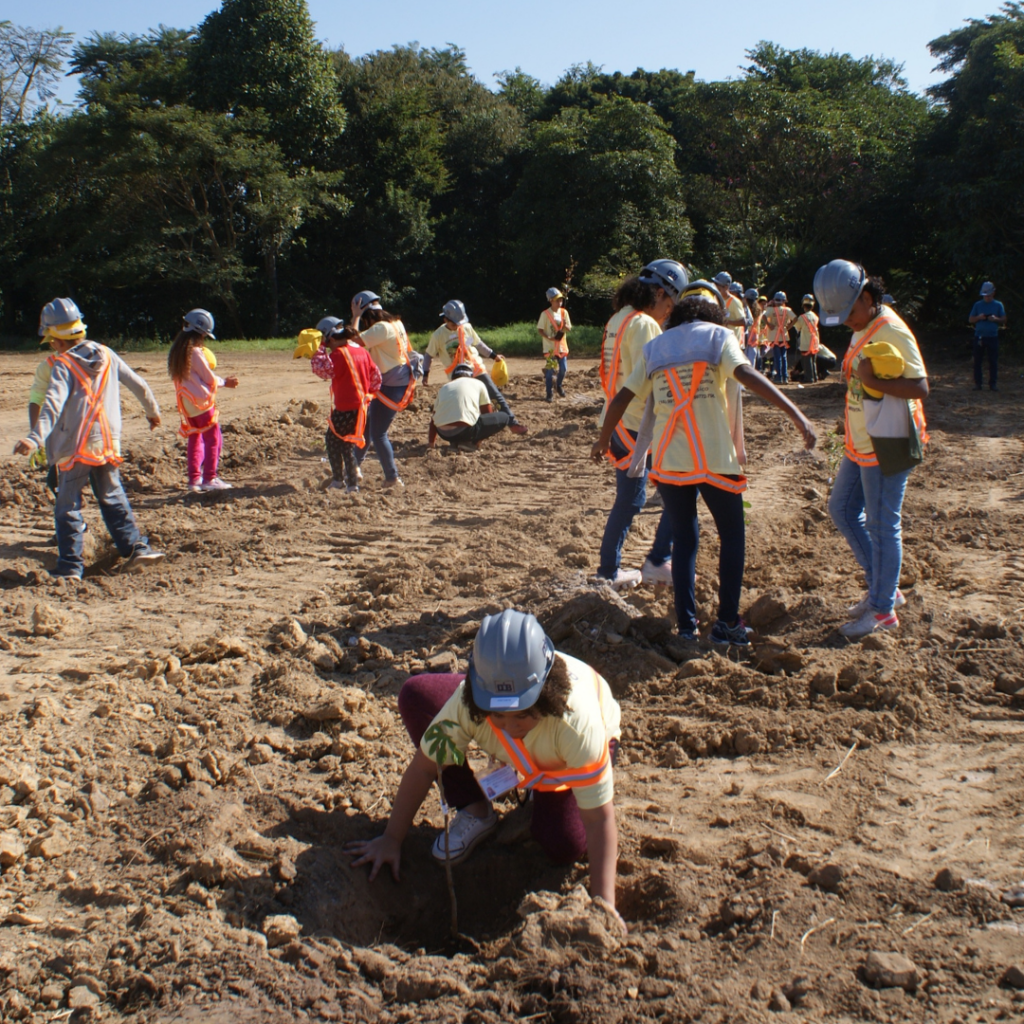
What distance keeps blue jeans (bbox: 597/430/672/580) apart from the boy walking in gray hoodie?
3.29m

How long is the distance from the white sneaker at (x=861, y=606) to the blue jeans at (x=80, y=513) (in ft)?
15.2

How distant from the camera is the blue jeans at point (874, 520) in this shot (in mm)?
4414

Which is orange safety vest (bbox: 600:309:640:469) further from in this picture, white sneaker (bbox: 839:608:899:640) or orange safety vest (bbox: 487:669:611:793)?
orange safety vest (bbox: 487:669:611:793)

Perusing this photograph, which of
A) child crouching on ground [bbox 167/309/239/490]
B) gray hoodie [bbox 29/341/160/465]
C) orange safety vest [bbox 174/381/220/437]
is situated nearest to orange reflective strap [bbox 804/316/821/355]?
child crouching on ground [bbox 167/309/239/490]

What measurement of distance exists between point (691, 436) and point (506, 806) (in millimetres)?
1871

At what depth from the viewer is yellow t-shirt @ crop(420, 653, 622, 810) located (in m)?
2.70

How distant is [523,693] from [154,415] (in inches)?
198

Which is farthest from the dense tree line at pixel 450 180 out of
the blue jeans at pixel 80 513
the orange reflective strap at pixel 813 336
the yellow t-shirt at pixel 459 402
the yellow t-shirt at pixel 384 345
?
the blue jeans at pixel 80 513

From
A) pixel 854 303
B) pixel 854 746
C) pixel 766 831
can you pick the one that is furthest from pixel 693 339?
pixel 766 831

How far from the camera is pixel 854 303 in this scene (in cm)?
431

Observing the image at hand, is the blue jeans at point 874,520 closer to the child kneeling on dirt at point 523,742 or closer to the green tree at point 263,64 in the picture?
the child kneeling on dirt at point 523,742

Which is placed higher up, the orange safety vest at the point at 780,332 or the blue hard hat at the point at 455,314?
the orange safety vest at the point at 780,332

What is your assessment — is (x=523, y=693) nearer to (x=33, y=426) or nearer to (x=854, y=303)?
(x=854, y=303)

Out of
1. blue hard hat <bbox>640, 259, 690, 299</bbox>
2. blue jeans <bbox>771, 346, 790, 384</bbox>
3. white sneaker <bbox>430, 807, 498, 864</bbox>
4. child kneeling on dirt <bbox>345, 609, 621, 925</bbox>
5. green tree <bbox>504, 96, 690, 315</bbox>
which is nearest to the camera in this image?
child kneeling on dirt <bbox>345, 609, 621, 925</bbox>
